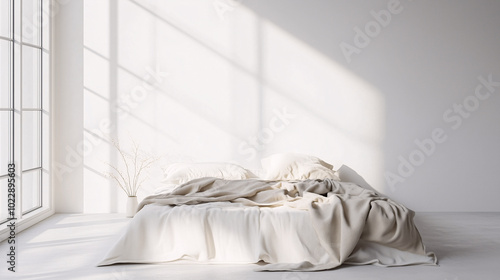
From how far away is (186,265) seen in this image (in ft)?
13.3

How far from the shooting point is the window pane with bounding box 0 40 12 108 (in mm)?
5074

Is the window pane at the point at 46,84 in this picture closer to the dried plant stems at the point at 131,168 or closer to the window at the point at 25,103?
the window at the point at 25,103

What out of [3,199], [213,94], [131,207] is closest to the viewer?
[3,199]

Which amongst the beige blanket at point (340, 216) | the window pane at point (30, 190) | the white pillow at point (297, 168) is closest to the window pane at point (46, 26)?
the window pane at point (30, 190)

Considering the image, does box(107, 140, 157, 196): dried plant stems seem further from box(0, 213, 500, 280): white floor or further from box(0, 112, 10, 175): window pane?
box(0, 112, 10, 175): window pane

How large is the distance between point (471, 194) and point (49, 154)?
510cm

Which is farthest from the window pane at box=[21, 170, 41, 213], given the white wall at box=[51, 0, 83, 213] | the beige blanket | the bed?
the bed

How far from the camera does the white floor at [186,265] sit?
383cm

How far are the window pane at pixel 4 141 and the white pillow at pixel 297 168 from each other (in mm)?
2689

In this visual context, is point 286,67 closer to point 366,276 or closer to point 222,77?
point 222,77

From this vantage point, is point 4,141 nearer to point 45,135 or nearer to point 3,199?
point 3,199

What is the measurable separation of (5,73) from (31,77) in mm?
900

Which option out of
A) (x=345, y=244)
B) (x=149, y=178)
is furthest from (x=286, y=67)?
(x=345, y=244)

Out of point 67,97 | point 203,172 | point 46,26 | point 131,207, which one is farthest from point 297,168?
point 46,26
